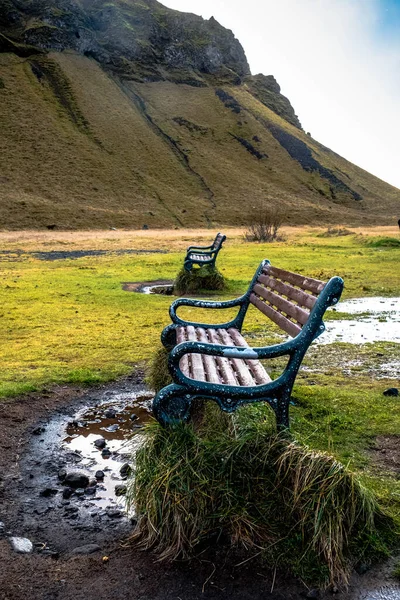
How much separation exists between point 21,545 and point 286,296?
9.37 ft

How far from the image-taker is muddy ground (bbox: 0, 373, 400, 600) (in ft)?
9.49

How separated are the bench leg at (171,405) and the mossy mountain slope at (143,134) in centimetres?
7189

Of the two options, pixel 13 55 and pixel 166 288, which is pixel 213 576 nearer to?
pixel 166 288

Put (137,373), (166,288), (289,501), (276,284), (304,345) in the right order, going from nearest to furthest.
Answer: (289,501) → (304,345) → (276,284) → (137,373) → (166,288)

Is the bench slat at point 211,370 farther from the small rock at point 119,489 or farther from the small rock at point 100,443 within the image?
the small rock at point 100,443

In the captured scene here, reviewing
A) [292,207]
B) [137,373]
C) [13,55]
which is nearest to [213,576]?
[137,373]

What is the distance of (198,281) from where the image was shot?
14.2 meters

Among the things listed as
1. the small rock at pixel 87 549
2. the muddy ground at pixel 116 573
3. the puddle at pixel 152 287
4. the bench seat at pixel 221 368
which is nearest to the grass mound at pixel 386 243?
the puddle at pixel 152 287

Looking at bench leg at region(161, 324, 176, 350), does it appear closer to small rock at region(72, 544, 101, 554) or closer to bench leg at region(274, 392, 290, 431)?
bench leg at region(274, 392, 290, 431)

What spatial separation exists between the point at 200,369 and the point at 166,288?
36.6 ft

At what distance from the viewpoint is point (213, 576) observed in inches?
119

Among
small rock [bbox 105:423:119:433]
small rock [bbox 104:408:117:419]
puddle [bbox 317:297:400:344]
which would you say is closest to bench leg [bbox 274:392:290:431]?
small rock [bbox 105:423:119:433]

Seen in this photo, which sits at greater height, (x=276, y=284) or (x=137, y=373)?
(x=276, y=284)

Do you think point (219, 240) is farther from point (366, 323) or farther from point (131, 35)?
point (131, 35)
